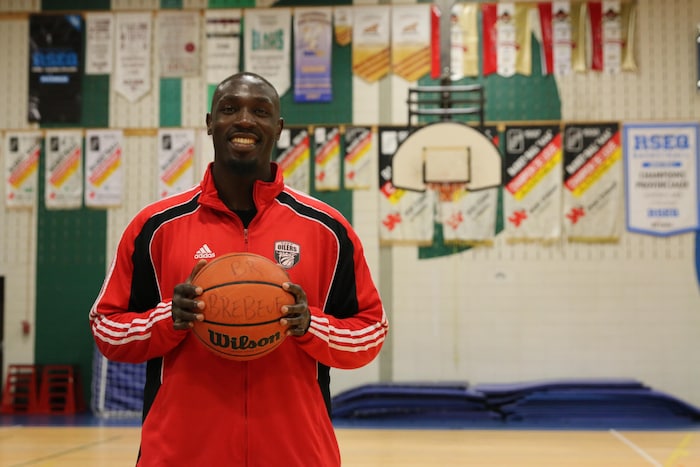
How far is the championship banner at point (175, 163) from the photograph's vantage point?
9.33 meters

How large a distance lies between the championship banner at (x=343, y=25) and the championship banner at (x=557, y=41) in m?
2.24

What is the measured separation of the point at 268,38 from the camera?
9.38 m

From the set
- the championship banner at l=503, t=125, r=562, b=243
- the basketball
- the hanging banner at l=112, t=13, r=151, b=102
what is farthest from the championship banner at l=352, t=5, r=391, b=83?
the basketball

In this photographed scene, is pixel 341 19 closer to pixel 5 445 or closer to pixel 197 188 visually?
pixel 5 445

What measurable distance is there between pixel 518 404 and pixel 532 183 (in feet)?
8.17

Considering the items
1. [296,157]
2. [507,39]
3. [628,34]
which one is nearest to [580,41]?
[628,34]

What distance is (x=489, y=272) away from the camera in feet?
29.5

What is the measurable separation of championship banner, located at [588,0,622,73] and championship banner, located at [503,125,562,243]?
92 cm

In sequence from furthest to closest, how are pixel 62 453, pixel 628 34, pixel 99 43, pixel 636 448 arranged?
1. pixel 99 43
2. pixel 628 34
3. pixel 636 448
4. pixel 62 453

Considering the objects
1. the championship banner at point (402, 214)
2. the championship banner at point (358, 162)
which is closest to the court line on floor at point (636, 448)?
the championship banner at point (402, 214)

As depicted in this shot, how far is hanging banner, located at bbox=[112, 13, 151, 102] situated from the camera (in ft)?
31.1

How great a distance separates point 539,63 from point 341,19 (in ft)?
7.76

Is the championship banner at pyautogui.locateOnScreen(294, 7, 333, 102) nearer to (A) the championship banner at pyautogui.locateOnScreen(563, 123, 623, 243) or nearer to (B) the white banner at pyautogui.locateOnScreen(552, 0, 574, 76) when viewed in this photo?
(B) the white banner at pyautogui.locateOnScreen(552, 0, 574, 76)

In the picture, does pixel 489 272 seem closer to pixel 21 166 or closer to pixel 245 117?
pixel 21 166
